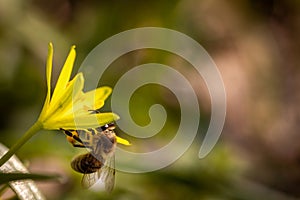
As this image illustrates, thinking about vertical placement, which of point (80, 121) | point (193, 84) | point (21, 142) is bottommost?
point (21, 142)

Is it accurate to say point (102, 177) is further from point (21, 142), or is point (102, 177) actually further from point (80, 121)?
point (21, 142)

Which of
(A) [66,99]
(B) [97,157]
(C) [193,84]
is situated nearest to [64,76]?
(A) [66,99]

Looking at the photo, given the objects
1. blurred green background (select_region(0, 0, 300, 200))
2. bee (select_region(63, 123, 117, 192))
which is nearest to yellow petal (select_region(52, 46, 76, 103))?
bee (select_region(63, 123, 117, 192))

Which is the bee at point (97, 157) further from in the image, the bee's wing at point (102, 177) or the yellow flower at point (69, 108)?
the yellow flower at point (69, 108)

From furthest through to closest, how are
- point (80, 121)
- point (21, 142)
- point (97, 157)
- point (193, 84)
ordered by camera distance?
1. point (193, 84)
2. point (97, 157)
3. point (80, 121)
4. point (21, 142)

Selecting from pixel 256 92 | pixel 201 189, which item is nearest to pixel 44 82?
pixel 201 189

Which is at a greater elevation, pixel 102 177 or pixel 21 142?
pixel 102 177

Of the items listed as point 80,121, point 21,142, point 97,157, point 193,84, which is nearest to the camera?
point 21,142

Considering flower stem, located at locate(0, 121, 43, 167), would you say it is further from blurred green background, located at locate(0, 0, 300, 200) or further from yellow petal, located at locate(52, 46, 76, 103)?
blurred green background, located at locate(0, 0, 300, 200)

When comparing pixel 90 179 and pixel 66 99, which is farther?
pixel 90 179
